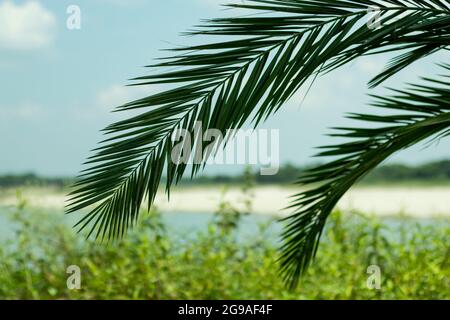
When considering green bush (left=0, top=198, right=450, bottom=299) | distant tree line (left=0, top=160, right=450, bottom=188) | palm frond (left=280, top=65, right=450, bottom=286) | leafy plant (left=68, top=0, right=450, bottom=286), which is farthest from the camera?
distant tree line (left=0, top=160, right=450, bottom=188)

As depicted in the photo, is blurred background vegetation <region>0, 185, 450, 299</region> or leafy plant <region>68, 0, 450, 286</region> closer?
leafy plant <region>68, 0, 450, 286</region>

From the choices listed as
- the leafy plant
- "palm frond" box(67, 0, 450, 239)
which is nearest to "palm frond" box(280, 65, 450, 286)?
the leafy plant

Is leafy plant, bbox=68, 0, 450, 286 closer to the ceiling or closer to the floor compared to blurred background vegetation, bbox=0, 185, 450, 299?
closer to the ceiling

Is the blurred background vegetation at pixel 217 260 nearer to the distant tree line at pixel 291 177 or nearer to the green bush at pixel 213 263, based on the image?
the green bush at pixel 213 263

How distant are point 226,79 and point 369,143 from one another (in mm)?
971

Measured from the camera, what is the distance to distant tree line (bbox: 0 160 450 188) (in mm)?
5879

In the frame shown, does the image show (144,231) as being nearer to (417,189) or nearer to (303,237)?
(303,237)

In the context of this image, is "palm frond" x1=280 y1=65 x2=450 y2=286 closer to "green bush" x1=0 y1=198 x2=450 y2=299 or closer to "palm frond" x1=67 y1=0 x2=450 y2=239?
"palm frond" x1=67 y1=0 x2=450 y2=239

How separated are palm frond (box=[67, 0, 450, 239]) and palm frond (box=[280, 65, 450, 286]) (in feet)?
1.86

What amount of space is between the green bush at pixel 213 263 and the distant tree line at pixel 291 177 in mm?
325

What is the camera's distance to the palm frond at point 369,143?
3.21m

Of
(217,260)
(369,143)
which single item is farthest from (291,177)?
(369,143)

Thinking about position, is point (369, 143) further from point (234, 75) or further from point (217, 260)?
point (217, 260)

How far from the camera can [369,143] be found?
3352mm
